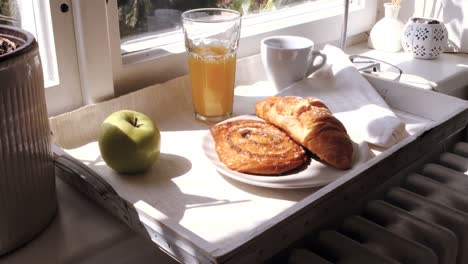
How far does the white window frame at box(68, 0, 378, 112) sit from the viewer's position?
0.85 meters

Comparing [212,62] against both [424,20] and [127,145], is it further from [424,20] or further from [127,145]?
[424,20]

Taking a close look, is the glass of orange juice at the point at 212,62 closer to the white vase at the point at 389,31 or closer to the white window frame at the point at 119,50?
the white window frame at the point at 119,50

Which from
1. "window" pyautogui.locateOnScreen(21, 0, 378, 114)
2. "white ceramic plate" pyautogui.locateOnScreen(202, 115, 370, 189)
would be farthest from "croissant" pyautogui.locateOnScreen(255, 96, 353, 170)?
"window" pyautogui.locateOnScreen(21, 0, 378, 114)

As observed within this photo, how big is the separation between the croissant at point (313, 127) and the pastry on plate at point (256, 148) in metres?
0.02

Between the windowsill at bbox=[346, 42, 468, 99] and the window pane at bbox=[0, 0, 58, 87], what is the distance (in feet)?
2.24

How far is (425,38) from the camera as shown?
1.29 metres

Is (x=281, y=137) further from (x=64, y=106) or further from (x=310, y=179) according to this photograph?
(x=64, y=106)

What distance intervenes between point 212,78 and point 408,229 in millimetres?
397

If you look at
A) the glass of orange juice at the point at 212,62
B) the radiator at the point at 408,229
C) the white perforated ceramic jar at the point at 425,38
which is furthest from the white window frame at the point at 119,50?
the radiator at the point at 408,229

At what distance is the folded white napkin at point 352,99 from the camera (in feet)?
2.75

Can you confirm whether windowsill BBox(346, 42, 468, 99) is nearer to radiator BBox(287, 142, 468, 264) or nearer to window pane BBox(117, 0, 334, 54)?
radiator BBox(287, 142, 468, 264)

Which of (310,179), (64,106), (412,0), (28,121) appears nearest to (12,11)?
(64,106)

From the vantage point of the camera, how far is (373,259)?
2.38 feet

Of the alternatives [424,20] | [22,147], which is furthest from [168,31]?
[424,20]
